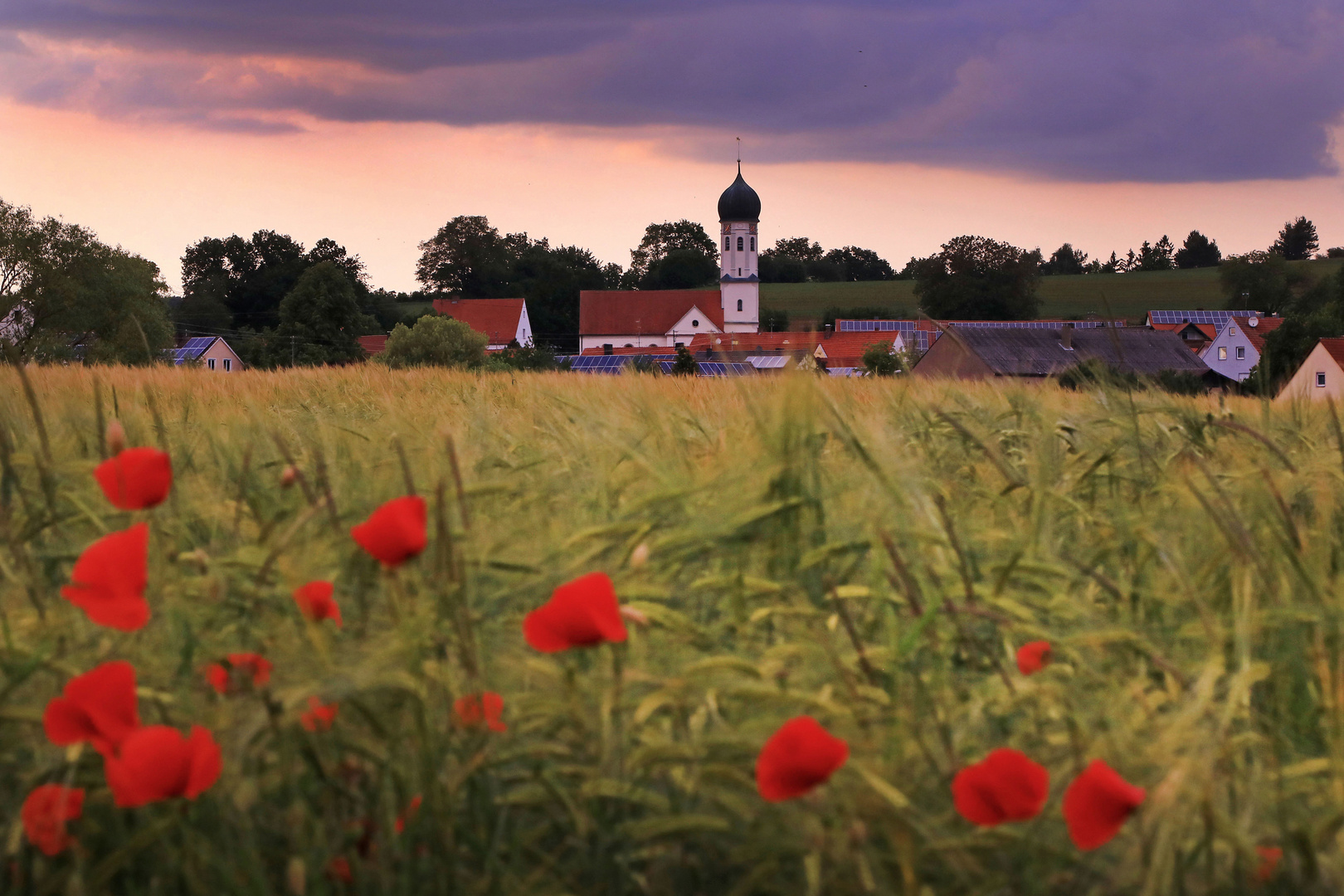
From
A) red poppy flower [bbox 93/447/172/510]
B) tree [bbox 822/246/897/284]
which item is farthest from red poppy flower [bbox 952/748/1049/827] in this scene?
tree [bbox 822/246/897/284]

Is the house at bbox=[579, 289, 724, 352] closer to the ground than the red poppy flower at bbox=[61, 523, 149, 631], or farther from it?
farther from it

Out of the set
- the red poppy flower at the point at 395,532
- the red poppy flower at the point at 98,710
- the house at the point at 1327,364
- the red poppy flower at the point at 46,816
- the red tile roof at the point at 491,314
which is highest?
the red tile roof at the point at 491,314

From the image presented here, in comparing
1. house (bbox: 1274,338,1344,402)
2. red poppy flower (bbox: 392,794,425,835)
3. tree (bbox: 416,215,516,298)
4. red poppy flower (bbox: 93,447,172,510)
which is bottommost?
house (bbox: 1274,338,1344,402)

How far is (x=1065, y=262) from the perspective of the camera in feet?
294

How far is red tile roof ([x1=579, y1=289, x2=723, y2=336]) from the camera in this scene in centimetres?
7431

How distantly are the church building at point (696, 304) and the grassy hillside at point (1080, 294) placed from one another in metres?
3.15

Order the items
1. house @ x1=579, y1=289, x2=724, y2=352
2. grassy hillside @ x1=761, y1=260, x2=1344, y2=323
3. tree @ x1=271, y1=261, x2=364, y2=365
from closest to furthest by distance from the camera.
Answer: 1. tree @ x1=271, y1=261, x2=364, y2=365
2. grassy hillside @ x1=761, y1=260, x2=1344, y2=323
3. house @ x1=579, y1=289, x2=724, y2=352

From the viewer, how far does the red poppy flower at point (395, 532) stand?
0.81 meters

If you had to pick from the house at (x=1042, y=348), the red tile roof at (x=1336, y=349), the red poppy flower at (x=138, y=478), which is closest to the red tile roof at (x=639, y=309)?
the house at (x=1042, y=348)

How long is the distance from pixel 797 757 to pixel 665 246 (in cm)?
8689

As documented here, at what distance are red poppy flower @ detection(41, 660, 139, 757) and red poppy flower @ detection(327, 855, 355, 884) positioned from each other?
174 millimetres

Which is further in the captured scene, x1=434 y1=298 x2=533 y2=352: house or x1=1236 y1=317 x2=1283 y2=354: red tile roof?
x1=434 y1=298 x2=533 y2=352: house

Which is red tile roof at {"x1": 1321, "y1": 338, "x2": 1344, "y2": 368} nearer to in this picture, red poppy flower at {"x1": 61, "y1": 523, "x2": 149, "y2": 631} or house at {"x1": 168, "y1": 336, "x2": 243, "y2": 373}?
red poppy flower at {"x1": 61, "y1": 523, "x2": 149, "y2": 631}

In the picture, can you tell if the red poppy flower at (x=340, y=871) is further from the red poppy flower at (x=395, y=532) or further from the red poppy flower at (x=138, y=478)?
the red poppy flower at (x=138, y=478)
